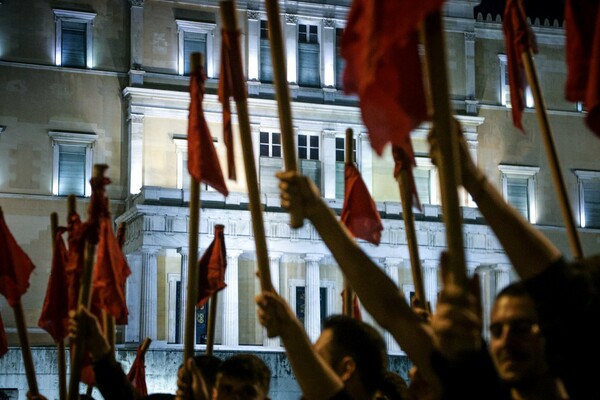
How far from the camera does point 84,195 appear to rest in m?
35.1

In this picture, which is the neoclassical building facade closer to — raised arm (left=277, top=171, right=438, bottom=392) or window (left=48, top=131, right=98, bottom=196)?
window (left=48, top=131, right=98, bottom=196)

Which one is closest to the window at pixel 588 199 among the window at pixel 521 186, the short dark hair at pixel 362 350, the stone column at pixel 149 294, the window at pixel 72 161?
the window at pixel 521 186

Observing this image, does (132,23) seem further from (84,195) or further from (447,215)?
(447,215)

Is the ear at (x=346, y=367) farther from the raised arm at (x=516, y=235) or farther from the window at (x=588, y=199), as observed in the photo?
the window at (x=588, y=199)

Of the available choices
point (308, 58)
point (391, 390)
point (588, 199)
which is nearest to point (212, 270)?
point (391, 390)

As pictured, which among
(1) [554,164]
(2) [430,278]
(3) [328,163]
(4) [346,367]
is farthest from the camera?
(3) [328,163]

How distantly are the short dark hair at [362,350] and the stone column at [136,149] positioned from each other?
1221 inches

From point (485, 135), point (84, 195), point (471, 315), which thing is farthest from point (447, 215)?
point (485, 135)

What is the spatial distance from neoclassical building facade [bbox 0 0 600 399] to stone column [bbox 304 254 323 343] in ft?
0.13

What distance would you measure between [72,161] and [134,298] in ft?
15.0

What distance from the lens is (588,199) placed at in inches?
1566

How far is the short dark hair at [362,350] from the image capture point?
442cm

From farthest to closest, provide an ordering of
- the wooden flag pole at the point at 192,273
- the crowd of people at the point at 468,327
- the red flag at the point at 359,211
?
the red flag at the point at 359,211, the wooden flag pole at the point at 192,273, the crowd of people at the point at 468,327

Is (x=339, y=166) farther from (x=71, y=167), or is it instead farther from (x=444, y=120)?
(x=444, y=120)
